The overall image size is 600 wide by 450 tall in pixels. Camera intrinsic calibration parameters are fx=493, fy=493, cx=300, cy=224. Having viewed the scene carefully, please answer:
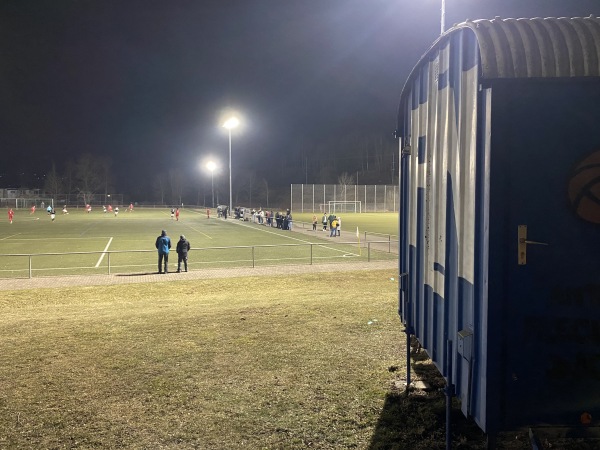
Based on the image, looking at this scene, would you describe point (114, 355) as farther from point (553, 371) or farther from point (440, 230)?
point (553, 371)

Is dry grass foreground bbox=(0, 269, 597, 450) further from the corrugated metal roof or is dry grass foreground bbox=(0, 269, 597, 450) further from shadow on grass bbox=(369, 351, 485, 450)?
the corrugated metal roof

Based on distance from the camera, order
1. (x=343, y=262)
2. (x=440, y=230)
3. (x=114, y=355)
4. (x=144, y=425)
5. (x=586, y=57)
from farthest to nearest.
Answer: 1. (x=343, y=262)
2. (x=114, y=355)
3. (x=144, y=425)
4. (x=440, y=230)
5. (x=586, y=57)

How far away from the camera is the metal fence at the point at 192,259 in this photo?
17750 millimetres

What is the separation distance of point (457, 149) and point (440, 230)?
0.81 meters

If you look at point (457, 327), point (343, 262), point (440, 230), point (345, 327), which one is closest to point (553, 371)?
point (457, 327)

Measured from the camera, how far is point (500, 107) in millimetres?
3031

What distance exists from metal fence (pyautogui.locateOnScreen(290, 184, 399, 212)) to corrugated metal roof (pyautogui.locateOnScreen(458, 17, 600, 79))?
70868mm

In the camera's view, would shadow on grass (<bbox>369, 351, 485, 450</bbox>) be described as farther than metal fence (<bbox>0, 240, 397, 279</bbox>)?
No

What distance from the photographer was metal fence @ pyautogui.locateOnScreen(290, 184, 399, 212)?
75.1 m

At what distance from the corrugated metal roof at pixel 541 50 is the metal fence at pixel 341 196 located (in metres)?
70.9

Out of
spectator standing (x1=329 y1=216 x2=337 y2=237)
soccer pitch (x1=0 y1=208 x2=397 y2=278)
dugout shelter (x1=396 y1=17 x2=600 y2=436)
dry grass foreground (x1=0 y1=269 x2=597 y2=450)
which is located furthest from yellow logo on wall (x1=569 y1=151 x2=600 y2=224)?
spectator standing (x1=329 y1=216 x2=337 y2=237)

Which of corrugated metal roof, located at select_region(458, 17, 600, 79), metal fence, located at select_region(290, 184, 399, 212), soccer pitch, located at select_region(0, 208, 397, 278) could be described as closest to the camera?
corrugated metal roof, located at select_region(458, 17, 600, 79)

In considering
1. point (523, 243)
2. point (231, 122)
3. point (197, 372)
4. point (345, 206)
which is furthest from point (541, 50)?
point (345, 206)

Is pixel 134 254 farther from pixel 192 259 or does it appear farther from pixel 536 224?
pixel 536 224
